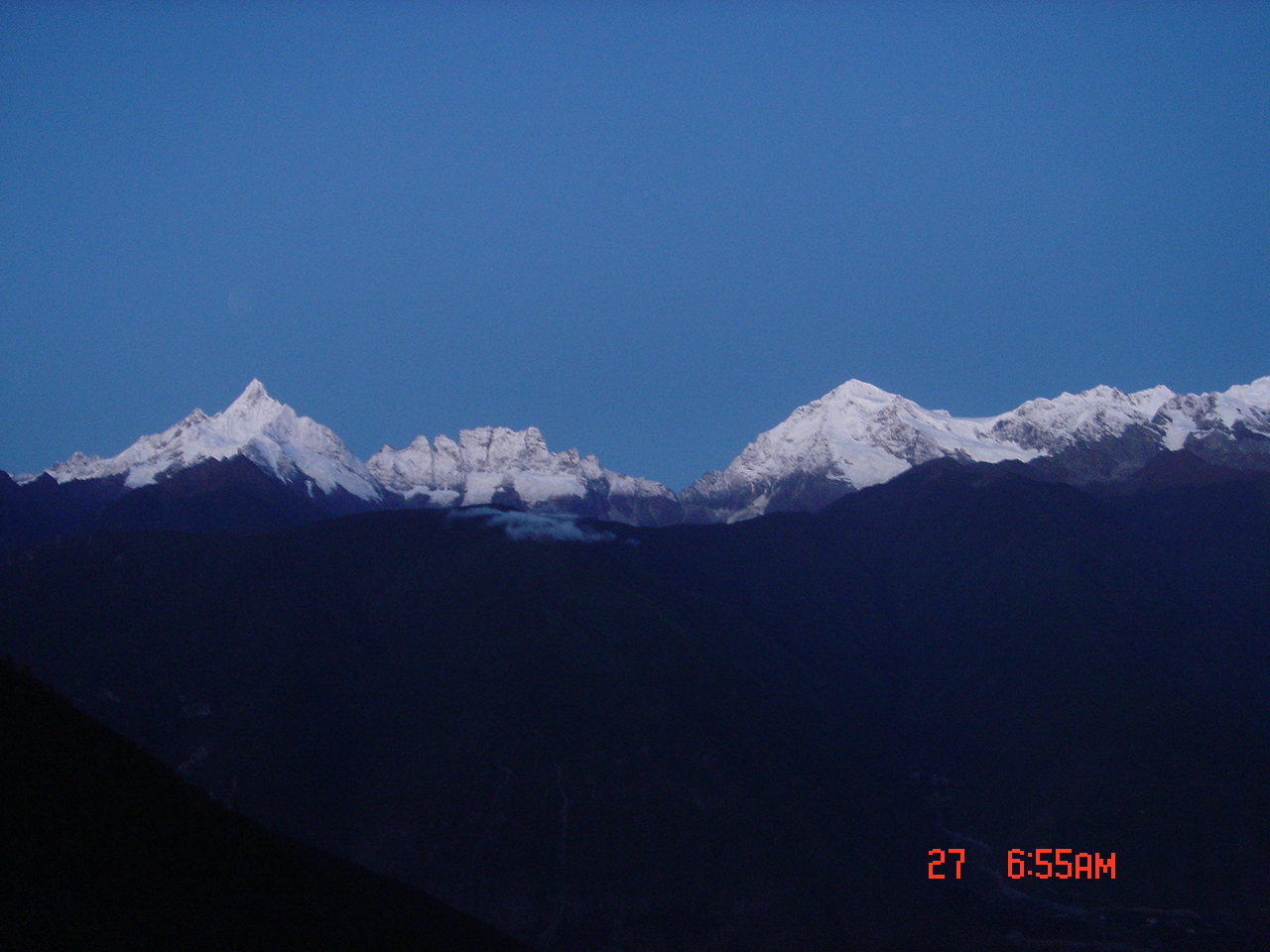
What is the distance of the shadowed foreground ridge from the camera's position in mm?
70688

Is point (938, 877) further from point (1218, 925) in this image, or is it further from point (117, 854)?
point (117, 854)

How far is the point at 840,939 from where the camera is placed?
561 ft

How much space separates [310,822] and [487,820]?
2544 cm
